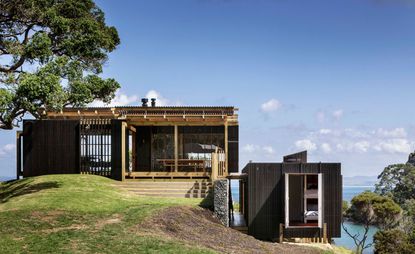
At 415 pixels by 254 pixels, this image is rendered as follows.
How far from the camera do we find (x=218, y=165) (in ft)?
78.1

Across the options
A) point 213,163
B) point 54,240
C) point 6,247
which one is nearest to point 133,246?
point 54,240

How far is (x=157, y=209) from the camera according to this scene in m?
17.1

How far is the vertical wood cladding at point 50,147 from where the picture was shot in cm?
2492

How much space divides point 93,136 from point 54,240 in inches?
501

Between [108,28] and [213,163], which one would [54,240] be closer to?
[213,163]

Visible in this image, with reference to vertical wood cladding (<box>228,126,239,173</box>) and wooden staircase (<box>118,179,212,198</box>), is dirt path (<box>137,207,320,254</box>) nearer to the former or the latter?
wooden staircase (<box>118,179,212,198</box>)

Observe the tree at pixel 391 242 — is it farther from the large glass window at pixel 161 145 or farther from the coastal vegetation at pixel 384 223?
the large glass window at pixel 161 145

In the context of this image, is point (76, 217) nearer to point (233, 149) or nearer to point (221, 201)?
point (221, 201)

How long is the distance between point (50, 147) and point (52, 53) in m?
5.17

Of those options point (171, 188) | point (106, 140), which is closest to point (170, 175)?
point (171, 188)

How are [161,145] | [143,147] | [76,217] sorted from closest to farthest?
[76,217], [143,147], [161,145]

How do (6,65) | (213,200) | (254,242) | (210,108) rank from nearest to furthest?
1. (254,242)
2. (213,200)
3. (6,65)
4. (210,108)

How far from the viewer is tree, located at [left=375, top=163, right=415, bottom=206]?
69562 millimetres

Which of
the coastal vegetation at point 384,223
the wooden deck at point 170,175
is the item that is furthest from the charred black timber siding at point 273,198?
the coastal vegetation at point 384,223
